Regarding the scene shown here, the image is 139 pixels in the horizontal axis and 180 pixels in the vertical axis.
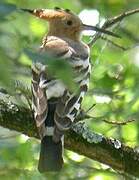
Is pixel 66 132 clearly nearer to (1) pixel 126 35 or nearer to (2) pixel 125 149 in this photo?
(2) pixel 125 149

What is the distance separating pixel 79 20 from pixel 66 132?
4.78 feet

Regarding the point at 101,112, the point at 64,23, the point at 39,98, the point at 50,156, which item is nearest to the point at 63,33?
the point at 64,23

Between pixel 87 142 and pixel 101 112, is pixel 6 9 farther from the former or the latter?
pixel 101 112

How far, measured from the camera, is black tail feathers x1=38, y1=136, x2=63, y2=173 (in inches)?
109

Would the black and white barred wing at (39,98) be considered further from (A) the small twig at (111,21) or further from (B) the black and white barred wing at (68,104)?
(A) the small twig at (111,21)

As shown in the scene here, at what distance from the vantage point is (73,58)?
127 inches

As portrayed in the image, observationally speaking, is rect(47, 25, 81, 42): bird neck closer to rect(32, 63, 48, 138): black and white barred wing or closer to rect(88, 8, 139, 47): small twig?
rect(88, 8, 139, 47): small twig

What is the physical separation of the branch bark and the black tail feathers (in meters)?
0.06

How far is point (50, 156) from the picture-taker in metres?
2.79

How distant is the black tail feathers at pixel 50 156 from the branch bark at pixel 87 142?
56mm

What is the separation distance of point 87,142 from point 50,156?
0.73ft

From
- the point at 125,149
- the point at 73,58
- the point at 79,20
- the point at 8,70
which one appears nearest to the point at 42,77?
the point at 73,58

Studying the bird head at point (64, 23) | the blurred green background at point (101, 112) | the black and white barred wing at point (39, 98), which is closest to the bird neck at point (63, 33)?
the bird head at point (64, 23)

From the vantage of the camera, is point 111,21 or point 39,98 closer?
point 39,98
